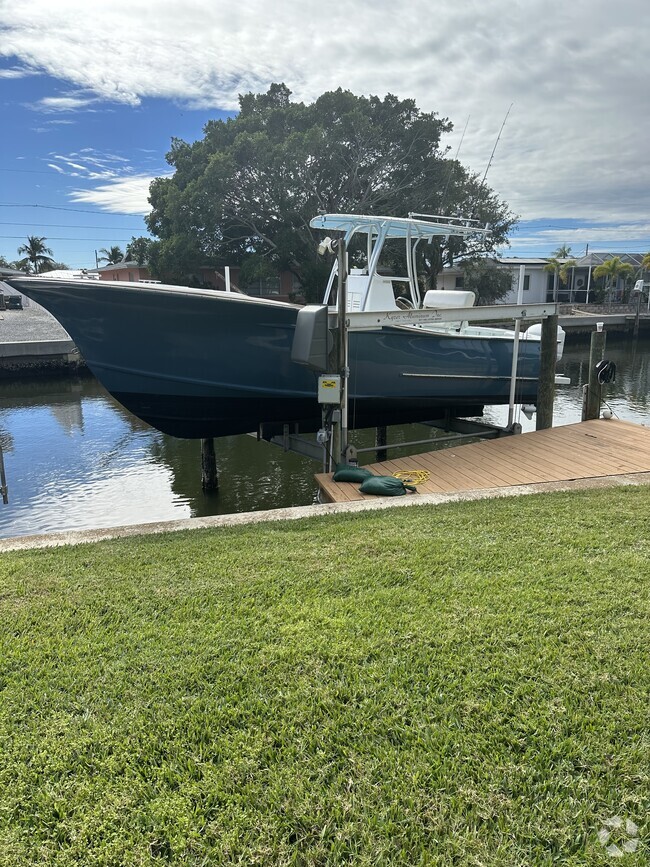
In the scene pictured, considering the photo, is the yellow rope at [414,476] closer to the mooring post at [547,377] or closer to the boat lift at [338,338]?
the boat lift at [338,338]

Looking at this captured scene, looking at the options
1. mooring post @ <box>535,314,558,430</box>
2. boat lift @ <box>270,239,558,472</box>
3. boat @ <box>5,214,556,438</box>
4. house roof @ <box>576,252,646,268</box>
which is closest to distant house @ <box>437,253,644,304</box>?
house roof @ <box>576,252,646,268</box>

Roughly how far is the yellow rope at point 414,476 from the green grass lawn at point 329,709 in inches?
103

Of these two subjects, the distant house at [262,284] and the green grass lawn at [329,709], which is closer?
the green grass lawn at [329,709]

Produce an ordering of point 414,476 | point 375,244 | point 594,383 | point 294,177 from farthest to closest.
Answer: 1. point 294,177
2. point 594,383
3. point 375,244
4. point 414,476

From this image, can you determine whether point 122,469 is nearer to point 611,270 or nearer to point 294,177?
Result: point 294,177

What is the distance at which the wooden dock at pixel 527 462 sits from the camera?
6062mm

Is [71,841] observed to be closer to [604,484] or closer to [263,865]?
[263,865]

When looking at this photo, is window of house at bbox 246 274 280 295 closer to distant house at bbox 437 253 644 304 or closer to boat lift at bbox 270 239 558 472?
distant house at bbox 437 253 644 304


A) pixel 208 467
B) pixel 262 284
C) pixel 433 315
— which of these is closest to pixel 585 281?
pixel 262 284

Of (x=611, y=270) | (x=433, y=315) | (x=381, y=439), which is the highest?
(x=611, y=270)

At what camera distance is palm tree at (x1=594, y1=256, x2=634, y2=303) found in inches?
1623

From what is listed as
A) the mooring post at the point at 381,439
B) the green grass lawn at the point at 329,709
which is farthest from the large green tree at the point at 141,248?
the green grass lawn at the point at 329,709

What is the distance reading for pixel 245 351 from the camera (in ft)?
23.8

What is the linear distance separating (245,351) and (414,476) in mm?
2556
